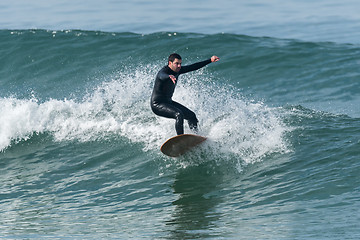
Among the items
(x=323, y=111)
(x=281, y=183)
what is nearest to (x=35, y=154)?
(x=281, y=183)

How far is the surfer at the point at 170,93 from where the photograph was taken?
9547 mm

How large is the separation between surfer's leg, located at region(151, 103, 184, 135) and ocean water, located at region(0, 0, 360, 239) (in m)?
0.91

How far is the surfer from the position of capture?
955 cm

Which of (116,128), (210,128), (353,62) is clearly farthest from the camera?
(353,62)

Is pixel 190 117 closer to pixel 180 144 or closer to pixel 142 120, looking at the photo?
pixel 180 144

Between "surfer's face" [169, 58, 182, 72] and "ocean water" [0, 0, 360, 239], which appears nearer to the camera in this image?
"ocean water" [0, 0, 360, 239]

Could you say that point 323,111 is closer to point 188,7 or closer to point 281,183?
point 281,183

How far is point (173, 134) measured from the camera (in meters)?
11.4

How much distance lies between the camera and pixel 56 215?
8.47 meters

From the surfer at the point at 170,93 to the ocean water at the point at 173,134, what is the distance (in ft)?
2.84

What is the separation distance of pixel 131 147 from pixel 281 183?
3879 millimetres

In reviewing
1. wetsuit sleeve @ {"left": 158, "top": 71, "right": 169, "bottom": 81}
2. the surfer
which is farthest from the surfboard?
wetsuit sleeve @ {"left": 158, "top": 71, "right": 169, "bottom": 81}

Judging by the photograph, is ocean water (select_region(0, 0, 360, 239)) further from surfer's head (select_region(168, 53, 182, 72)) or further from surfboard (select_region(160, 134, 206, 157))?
surfer's head (select_region(168, 53, 182, 72))

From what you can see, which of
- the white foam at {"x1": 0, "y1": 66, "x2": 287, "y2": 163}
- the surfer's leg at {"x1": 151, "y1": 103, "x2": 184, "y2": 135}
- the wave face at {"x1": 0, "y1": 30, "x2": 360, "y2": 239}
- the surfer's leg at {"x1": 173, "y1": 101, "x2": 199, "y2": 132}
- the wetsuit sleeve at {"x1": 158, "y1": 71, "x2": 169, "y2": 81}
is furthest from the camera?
the white foam at {"x1": 0, "y1": 66, "x2": 287, "y2": 163}
